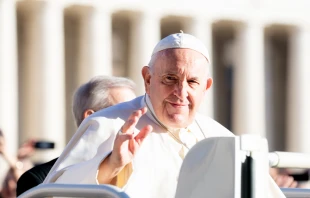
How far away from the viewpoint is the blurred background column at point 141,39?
272ft

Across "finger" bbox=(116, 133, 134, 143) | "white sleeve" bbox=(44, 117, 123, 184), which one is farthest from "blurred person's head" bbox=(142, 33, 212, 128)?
"finger" bbox=(116, 133, 134, 143)

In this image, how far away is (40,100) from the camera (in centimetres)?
7725

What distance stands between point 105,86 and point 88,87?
362 mm

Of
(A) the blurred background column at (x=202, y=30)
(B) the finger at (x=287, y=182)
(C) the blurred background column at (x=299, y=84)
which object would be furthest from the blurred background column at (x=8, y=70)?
(B) the finger at (x=287, y=182)

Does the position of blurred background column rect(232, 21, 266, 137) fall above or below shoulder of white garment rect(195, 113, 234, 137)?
above

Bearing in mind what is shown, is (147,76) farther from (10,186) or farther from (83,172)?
(10,186)

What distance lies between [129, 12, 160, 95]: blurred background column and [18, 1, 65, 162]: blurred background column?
6.19 meters

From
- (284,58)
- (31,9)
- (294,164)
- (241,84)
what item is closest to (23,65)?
(31,9)

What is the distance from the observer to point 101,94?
1372 cm

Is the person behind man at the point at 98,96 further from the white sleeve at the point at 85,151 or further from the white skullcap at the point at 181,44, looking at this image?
the white skullcap at the point at 181,44

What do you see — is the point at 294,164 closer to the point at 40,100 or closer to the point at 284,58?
the point at 40,100

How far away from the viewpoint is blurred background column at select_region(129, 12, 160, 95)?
82812 millimetres

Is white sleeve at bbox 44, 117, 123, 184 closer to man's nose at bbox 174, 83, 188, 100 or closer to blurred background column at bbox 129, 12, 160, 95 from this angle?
man's nose at bbox 174, 83, 188, 100

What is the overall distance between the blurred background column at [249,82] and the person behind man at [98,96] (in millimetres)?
73197
